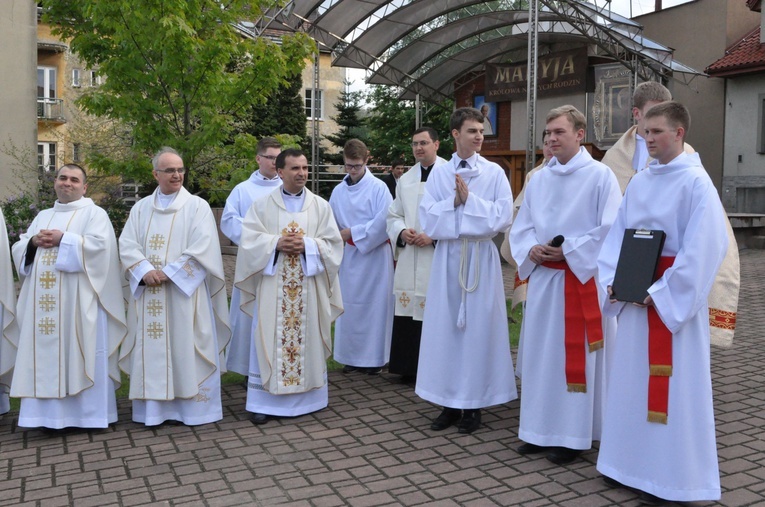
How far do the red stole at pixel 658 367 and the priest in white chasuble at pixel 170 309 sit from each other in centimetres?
326

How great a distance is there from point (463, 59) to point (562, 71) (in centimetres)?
280

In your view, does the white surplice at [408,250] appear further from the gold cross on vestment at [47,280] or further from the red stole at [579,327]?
the gold cross on vestment at [47,280]

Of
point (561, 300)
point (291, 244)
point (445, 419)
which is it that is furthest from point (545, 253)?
point (291, 244)

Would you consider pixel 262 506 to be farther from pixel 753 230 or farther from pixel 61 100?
pixel 61 100

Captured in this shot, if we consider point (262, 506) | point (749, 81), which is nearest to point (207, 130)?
point (262, 506)

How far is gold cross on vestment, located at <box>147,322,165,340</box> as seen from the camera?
6.11 m

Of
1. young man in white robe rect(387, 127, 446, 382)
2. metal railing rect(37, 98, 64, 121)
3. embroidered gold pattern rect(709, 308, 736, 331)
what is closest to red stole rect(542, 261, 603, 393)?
embroidered gold pattern rect(709, 308, 736, 331)

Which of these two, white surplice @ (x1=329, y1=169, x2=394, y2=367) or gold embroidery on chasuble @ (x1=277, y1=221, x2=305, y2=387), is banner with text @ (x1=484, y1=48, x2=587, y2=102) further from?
gold embroidery on chasuble @ (x1=277, y1=221, x2=305, y2=387)

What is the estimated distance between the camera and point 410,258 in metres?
7.32

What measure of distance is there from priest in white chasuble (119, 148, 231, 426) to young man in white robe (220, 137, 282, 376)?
0.86 m

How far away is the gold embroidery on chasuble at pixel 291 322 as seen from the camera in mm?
6320

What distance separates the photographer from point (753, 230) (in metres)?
20.2

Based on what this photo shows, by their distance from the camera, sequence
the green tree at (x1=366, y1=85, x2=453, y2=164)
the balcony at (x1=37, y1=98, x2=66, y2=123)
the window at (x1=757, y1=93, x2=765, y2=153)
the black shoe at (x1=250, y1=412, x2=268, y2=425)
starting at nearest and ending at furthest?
the black shoe at (x1=250, y1=412, x2=268, y2=425) < the window at (x1=757, y1=93, x2=765, y2=153) < the green tree at (x1=366, y1=85, x2=453, y2=164) < the balcony at (x1=37, y1=98, x2=66, y2=123)

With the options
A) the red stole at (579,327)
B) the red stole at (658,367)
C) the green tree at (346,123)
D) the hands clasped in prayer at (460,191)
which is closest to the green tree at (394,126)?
the green tree at (346,123)
